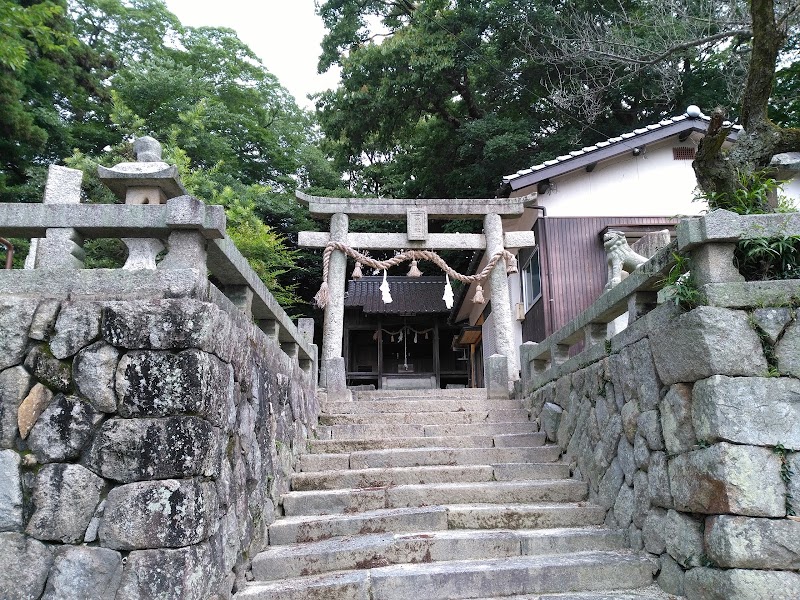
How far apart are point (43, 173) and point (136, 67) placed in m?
4.47

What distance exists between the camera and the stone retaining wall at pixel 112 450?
117 inches

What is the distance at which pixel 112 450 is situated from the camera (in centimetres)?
312

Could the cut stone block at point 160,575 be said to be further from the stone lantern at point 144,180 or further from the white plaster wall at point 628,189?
the white plaster wall at point 628,189

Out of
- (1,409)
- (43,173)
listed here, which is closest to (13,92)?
(43,173)

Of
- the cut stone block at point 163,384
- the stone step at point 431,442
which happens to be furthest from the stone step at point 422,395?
the cut stone block at point 163,384

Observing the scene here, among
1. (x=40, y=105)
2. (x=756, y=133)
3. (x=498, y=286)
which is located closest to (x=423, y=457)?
(x=756, y=133)

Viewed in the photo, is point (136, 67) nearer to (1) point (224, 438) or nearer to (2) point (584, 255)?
(2) point (584, 255)

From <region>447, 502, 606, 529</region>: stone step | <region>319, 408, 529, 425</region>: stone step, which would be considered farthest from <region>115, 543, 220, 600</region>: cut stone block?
<region>319, 408, 529, 425</region>: stone step

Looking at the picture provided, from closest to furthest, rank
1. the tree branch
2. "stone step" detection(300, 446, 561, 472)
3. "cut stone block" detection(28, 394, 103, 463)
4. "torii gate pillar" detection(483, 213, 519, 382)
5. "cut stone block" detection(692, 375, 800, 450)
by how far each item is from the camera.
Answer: "cut stone block" detection(28, 394, 103, 463), "cut stone block" detection(692, 375, 800, 450), "stone step" detection(300, 446, 561, 472), the tree branch, "torii gate pillar" detection(483, 213, 519, 382)

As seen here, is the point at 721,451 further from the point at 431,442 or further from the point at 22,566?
the point at 22,566

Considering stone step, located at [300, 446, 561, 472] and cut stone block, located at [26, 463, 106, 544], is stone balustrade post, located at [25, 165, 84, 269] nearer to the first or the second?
cut stone block, located at [26, 463, 106, 544]

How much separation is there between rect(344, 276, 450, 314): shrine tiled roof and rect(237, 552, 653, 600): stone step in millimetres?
14315

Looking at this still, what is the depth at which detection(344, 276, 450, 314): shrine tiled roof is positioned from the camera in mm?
18484

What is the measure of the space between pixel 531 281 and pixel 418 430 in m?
7.35
